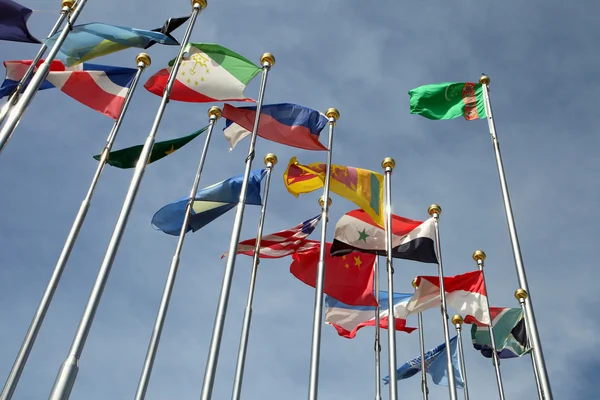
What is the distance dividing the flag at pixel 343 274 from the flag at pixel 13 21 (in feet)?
32.0

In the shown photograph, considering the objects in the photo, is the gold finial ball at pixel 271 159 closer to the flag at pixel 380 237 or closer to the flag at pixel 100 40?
the flag at pixel 380 237

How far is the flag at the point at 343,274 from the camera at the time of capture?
62.6ft

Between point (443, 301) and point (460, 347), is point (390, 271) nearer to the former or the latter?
point (443, 301)

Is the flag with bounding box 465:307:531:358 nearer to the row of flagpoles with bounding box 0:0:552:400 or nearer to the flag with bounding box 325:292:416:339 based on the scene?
the row of flagpoles with bounding box 0:0:552:400

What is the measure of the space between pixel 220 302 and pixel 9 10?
7.43 m

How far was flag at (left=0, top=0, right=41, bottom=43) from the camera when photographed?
41.8ft

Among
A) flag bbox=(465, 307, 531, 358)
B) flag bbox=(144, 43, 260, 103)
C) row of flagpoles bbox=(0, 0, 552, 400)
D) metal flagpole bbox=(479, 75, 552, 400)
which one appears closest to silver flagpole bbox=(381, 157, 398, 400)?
row of flagpoles bbox=(0, 0, 552, 400)

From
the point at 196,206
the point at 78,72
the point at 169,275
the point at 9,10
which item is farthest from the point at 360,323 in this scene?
the point at 9,10

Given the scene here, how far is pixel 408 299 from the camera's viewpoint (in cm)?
1975

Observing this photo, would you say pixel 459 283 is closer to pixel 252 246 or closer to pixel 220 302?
pixel 252 246

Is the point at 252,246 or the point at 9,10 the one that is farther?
the point at 252,246

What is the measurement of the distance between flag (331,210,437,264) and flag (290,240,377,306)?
5.58ft

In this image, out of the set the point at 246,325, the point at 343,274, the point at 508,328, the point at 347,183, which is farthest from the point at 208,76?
the point at 508,328

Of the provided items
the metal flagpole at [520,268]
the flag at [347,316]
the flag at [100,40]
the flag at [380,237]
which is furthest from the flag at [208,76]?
the flag at [347,316]
